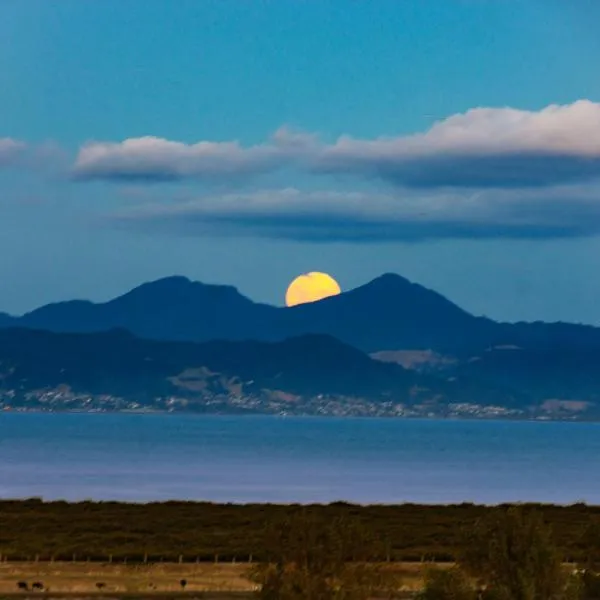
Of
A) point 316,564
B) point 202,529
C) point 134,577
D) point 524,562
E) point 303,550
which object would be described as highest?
point 202,529

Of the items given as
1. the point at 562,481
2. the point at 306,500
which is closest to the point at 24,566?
the point at 306,500

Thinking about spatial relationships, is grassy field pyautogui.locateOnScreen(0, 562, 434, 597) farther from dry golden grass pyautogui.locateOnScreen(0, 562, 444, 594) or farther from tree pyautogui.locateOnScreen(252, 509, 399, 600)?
tree pyautogui.locateOnScreen(252, 509, 399, 600)

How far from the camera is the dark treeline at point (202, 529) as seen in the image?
225 feet

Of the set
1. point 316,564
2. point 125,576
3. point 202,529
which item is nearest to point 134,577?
point 125,576

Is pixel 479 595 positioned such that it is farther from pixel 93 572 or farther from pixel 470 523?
pixel 470 523

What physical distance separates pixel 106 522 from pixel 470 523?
65.0ft

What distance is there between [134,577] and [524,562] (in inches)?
781

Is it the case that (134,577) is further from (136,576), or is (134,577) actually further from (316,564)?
(316,564)

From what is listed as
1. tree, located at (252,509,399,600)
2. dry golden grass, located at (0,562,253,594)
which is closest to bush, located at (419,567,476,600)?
tree, located at (252,509,399,600)

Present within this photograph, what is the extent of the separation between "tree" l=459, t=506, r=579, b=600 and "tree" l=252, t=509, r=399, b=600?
3.36 metres

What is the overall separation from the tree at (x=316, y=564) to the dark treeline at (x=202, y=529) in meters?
11.0

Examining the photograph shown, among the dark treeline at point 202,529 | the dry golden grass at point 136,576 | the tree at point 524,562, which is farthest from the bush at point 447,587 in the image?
the dark treeline at point 202,529

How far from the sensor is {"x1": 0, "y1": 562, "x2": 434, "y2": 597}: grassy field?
57.1m

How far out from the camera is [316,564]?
45219 millimetres
